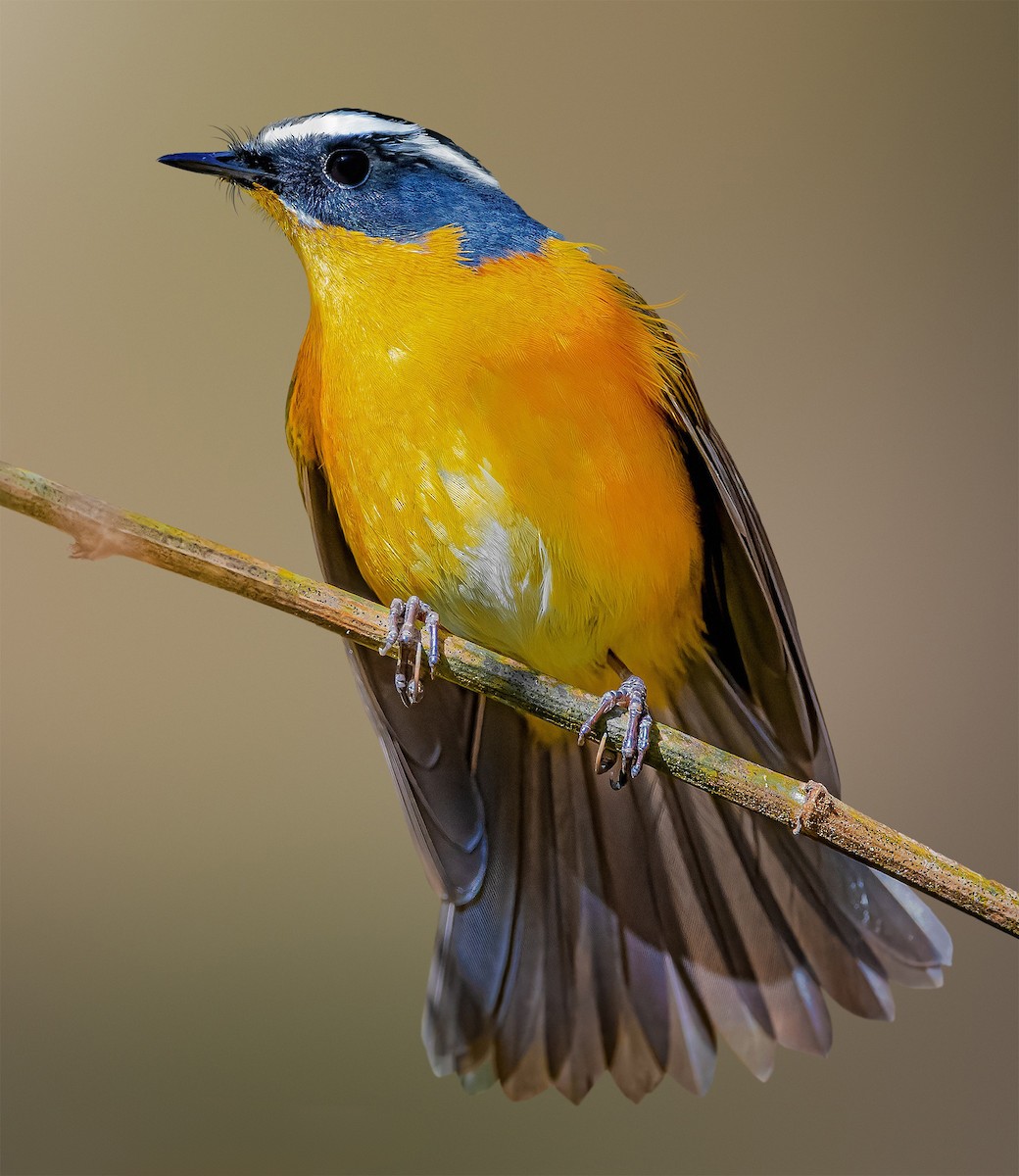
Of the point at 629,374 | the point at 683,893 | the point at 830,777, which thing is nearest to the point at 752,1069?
the point at 683,893

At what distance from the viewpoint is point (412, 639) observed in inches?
41.9

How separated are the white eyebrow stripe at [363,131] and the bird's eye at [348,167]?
0.07 ft

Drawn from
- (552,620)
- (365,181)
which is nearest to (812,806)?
(552,620)

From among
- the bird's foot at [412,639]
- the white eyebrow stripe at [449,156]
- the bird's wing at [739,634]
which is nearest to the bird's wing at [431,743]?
the bird's foot at [412,639]

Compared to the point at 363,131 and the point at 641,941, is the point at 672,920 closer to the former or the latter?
the point at 641,941

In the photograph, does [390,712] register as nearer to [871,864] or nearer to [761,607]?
[761,607]

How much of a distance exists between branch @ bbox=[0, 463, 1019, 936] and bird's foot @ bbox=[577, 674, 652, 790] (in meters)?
0.06

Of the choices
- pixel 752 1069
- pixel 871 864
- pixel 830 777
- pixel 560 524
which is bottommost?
pixel 752 1069

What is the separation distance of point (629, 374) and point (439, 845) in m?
0.65

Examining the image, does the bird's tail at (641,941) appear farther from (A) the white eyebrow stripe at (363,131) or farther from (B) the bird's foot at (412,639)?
(A) the white eyebrow stripe at (363,131)

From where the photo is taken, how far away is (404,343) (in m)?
1.09

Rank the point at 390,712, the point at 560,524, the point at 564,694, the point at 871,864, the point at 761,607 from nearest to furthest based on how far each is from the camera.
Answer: the point at 871,864, the point at 564,694, the point at 560,524, the point at 761,607, the point at 390,712

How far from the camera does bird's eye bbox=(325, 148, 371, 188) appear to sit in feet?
3.75

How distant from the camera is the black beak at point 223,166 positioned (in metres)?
1.11
